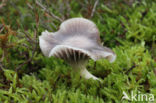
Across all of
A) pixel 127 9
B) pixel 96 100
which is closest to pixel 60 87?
pixel 96 100

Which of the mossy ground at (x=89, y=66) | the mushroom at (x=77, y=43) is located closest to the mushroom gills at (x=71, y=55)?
the mushroom at (x=77, y=43)

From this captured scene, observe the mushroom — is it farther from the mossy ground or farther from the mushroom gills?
the mossy ground

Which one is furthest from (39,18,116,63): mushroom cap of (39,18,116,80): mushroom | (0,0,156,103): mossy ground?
(0,0,156,103): mossy ground

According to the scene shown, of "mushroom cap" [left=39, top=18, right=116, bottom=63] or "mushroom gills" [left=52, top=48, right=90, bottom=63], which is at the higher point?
"mushroom cap" [left=39, top=18, right=116, bottom=63]

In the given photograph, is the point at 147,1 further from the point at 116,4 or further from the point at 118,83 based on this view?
the point at 118,83

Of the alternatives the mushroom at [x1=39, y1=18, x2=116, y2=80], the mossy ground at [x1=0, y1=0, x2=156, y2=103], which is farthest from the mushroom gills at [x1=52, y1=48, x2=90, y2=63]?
the mossy ground at [x1=0, y1=0, x2=156, y2=103]

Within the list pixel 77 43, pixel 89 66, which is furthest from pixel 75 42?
pixel 89 66

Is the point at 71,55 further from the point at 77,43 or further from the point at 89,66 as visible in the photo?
the point at 89,66
